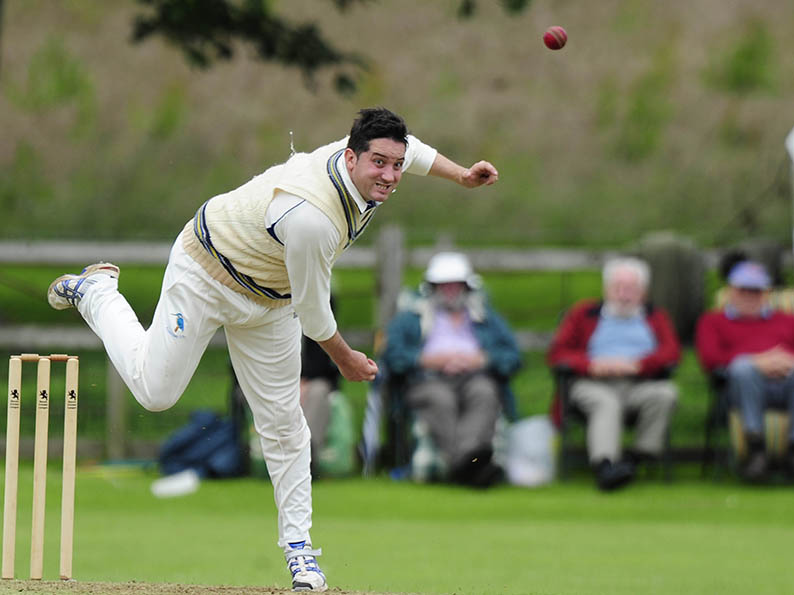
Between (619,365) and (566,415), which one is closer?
(619,365)

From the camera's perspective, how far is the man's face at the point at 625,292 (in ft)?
25.8

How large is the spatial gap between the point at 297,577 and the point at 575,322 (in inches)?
156

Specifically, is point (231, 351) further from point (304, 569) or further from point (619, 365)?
point (619, 365)

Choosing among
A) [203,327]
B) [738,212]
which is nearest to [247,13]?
[203,327]

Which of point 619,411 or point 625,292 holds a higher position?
point 625,292

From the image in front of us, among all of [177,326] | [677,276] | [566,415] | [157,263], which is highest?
[157,263]

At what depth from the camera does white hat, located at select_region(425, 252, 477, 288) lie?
7.84m

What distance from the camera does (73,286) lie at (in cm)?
457

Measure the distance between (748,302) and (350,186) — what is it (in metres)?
4.50

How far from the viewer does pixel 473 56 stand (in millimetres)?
20422

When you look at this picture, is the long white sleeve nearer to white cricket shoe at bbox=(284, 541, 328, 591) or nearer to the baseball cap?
white cricket shoe at bbox=(284, 541, 328, 591)

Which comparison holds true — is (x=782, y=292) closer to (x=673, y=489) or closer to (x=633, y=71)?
(x=673, y=489)

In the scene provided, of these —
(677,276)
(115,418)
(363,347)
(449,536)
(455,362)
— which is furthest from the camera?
(677,276)

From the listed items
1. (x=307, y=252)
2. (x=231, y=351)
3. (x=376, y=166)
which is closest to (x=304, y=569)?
(x=231, y=351)
